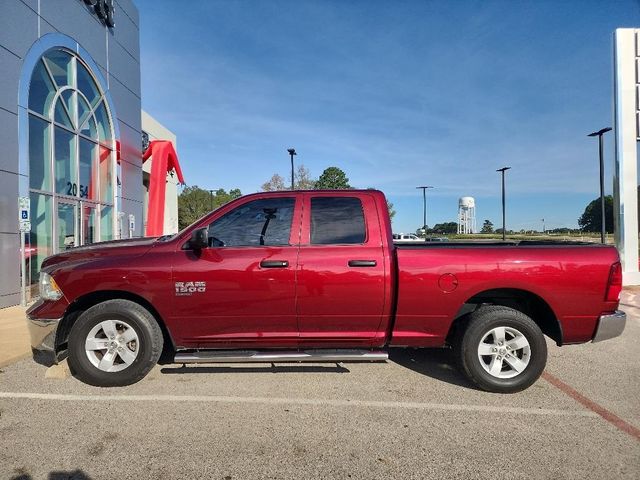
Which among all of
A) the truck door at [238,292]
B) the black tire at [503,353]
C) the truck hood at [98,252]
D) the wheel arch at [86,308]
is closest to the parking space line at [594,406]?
the black tire at [503,353]

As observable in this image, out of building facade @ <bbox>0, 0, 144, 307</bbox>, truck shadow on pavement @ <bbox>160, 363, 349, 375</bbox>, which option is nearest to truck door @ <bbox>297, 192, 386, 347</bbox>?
truck shadow on pavement @ <bbox>160, 363, 349, 375</bbox>

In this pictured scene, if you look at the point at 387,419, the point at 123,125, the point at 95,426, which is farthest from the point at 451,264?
the point at 123,125

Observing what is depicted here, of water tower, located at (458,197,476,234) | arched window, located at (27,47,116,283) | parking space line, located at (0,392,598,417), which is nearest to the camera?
parking space line, located at (0,392,598,417)

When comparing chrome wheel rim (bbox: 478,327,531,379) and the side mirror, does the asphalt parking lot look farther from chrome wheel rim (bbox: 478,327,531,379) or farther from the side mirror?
the side mirror

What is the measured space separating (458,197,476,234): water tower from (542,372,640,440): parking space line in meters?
84.8

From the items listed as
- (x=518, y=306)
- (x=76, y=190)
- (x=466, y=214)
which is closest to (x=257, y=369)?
(x=518, y=306)

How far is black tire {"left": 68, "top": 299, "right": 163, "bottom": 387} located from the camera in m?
3.88

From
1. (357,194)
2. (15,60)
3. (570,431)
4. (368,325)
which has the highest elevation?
(15,60)

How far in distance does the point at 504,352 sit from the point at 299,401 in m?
2.01

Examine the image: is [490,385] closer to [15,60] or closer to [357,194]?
[357,194]

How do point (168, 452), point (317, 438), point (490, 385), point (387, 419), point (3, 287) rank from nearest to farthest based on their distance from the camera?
point (168, 452) < point (317, 438) < point (387, 419) < point (490, 385) < point (3, 287)

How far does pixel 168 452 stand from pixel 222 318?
131 cm

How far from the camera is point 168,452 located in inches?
112

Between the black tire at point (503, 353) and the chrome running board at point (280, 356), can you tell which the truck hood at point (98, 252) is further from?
the black tire at point (503, 353)
